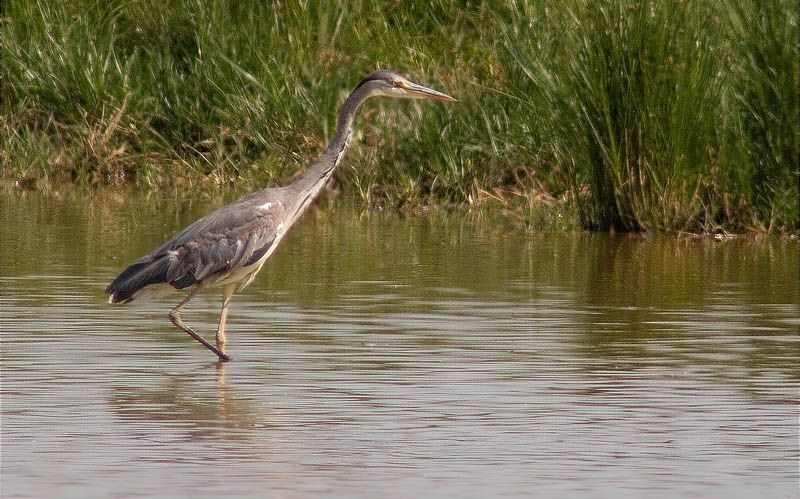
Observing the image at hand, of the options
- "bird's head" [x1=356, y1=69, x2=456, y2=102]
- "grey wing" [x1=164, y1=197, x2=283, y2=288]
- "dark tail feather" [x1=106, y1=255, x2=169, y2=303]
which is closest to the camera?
"dark tail feather" [x1=106, y1=255, x2=169, y2=303]

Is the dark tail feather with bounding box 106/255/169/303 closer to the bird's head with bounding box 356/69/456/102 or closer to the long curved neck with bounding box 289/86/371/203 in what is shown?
the long curved neck with bounding box 289/86/371/203

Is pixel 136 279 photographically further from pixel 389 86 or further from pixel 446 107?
pixel 446 107

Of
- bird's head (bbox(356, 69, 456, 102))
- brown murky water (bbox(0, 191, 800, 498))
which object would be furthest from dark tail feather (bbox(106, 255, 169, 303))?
bird's head (bbox(356, 69, 456, 102))

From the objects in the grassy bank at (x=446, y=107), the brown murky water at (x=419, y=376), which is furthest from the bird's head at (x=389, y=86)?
the grassy bank at (x=446, y=107)

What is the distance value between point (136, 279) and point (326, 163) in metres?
1.29

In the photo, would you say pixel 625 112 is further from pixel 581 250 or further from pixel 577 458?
pixel 577 458

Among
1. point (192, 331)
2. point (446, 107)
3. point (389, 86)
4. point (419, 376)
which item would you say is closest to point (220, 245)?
point (192, 331)

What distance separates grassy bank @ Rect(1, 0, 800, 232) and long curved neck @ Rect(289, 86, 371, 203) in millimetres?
3108

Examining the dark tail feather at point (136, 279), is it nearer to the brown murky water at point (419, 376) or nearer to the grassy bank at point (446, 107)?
the brown murky water at point (419, 376)

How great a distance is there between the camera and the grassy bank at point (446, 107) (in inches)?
439

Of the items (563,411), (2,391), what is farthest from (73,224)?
(563,411)

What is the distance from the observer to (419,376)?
20.8 ft

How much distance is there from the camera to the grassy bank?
11.1 m

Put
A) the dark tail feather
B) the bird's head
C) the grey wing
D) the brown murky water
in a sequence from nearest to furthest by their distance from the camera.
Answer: the brown murky water < the dark tail feather < the grey wing < the bird's head
